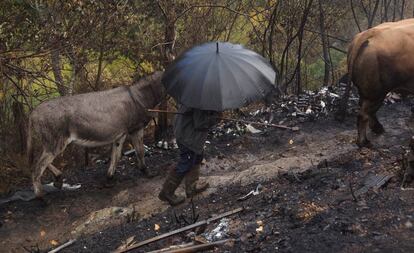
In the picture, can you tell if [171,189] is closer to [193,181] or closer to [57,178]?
[193,181]

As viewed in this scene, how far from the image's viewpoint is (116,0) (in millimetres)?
9797

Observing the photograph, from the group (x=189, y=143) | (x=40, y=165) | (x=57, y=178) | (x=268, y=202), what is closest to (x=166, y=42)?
(x=57, y=178)

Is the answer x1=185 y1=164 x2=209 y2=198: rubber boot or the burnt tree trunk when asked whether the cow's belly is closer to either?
x1=185 y1=164 x2=209 y2=198: rubber boot

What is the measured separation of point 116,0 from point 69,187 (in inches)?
148

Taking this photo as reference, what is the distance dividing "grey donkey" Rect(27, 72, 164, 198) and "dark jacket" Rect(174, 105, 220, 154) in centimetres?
165

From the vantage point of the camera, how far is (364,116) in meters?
7.95

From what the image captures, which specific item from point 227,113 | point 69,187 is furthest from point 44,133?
point 227,113

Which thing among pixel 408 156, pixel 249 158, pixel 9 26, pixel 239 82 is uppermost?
pixel 9 26

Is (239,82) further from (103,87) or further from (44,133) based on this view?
(103,87)

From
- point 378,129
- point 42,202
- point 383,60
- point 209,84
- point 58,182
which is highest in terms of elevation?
point 209,84

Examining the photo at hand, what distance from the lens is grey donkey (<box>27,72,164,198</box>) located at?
740cm

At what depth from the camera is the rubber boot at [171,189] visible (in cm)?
690

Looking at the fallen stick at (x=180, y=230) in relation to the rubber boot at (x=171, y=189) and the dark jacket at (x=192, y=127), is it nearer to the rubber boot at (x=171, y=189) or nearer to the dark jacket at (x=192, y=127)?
the dark jacket at (x=192, y=127)

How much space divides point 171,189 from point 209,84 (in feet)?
6.26
